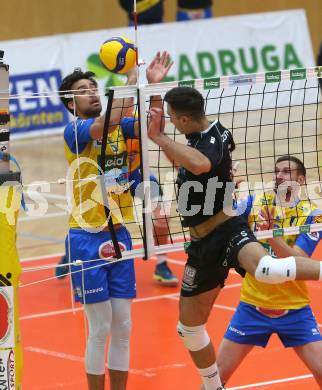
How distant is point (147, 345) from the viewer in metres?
8.02

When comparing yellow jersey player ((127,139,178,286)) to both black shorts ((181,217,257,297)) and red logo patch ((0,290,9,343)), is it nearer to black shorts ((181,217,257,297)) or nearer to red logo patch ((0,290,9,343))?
black shorts ((181,217,257,297))

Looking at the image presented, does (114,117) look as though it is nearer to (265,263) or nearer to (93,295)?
(93,295)

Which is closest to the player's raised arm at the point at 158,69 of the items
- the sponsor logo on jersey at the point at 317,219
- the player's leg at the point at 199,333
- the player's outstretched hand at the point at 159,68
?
the player's outstretched hand at the point at 159,68

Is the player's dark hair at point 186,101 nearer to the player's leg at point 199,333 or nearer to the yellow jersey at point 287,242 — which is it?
the yellow jersey at point 287,242

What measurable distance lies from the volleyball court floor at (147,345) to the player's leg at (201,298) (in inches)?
44.3

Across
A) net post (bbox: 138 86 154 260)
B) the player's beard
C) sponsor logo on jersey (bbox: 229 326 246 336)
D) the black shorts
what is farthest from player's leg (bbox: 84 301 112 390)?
the player's beard

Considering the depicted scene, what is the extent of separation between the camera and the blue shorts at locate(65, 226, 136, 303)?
612cm

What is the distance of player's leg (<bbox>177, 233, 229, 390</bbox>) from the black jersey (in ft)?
0.60

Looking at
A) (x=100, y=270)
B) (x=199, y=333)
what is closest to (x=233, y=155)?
(x=100, y=270)

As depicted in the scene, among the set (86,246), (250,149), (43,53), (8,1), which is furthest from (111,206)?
(8,1)

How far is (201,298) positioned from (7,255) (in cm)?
139

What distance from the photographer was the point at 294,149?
429 inches

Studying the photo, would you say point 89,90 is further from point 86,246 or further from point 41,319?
point 41,319

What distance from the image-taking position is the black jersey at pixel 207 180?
5633mm
